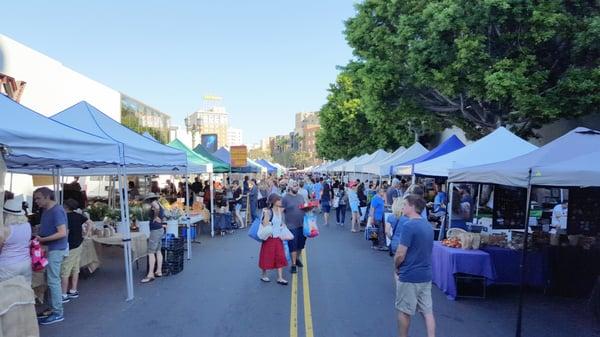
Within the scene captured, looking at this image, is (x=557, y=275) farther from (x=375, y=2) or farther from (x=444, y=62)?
(x=375, y=2)

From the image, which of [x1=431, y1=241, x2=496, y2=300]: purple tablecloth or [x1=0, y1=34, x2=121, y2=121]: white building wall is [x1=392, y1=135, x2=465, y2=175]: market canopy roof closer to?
[x1=431, y1=241, x2=496, y2=300]: purple tablecloth

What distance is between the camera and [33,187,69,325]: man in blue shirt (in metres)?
6.30

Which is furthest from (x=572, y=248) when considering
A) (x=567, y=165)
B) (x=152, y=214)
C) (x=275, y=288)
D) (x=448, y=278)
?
(x=152, y=214)

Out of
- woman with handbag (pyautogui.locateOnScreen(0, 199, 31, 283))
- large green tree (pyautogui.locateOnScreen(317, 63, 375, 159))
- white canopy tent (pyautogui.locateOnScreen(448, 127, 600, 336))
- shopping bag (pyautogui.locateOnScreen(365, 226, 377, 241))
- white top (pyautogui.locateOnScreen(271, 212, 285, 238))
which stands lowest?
shopping bag (pyautogui.locateOnScreen(365, 226, 377, 241))

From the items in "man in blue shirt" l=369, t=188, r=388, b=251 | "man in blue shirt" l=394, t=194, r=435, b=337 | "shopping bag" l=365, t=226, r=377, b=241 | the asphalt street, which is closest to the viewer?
"man in blue shirt" l=394, t=194, r=435, b=337

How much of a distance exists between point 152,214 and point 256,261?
106 inches

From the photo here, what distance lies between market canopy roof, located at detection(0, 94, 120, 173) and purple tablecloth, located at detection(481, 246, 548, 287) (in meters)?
6.44

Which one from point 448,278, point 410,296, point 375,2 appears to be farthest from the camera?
point 375,2

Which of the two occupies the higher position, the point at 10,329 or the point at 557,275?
the point at 10,329

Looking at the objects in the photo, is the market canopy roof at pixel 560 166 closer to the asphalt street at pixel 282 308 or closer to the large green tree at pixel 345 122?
the asphalt street at pixel 282 308

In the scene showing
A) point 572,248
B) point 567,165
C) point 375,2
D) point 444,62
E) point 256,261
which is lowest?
point 256,261

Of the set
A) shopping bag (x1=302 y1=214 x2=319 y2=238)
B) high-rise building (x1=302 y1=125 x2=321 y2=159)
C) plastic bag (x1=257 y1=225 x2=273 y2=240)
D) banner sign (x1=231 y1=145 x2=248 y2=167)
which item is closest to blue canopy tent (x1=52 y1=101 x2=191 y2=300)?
plastic bag (x1=257 y1=225 x2=273 y2=240)

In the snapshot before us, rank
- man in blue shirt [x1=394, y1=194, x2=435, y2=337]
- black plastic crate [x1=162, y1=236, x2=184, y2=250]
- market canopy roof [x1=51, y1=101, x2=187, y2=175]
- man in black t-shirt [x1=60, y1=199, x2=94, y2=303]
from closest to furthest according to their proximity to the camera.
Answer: man in blue shirt [x1=394, y1=194, x2=435, y2=337]
man in black t-shirt [x1=60, y1=199, x2=94, y2=303]
market canopy roof [x1=51, y1=101, x2=187, y2=175]
black plastic crate [x1=162, y1=236, x2=184, y2=250]

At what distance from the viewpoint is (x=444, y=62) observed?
1431 cm
